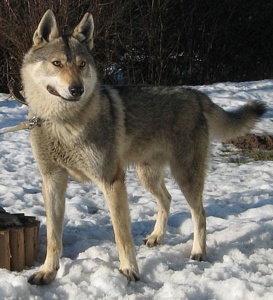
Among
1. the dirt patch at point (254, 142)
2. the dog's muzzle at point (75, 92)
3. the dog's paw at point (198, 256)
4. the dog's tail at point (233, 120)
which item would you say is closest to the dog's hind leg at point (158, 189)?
the dog's paw at point (198, 256)

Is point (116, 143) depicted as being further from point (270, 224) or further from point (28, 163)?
point (28, 163)

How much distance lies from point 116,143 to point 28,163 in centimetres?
284

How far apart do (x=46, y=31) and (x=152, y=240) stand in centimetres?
177

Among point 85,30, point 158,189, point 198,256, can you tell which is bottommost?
point 198,256

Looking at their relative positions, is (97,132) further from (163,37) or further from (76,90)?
(163,37)

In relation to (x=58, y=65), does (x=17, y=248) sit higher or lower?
lower

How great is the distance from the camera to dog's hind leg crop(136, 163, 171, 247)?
162 inches

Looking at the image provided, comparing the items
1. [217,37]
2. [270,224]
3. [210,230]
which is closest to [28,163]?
[210,230]

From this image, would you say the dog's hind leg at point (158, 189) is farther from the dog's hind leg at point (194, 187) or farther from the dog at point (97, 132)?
the dog's hind leg at point (194, 187)

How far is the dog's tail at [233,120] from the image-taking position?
4172 mm

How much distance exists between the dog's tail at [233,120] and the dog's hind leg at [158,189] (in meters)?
0.57

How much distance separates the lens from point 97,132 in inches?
133

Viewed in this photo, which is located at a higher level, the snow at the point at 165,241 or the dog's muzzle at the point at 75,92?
the dog's muzzle at the point at 75,92

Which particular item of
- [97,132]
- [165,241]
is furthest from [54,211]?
[165,241]
